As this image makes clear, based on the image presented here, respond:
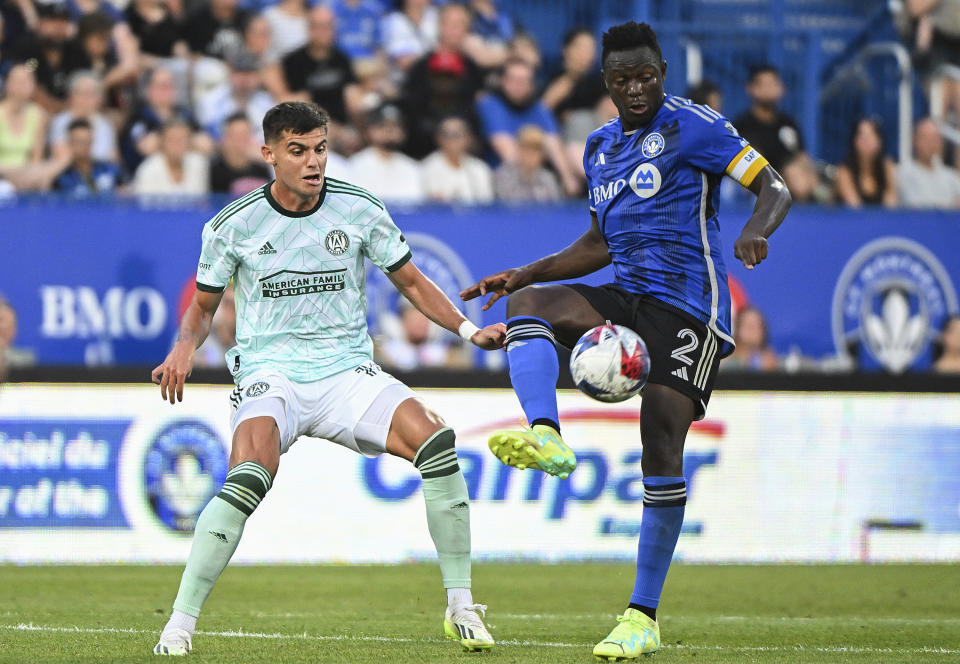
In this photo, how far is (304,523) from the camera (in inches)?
437

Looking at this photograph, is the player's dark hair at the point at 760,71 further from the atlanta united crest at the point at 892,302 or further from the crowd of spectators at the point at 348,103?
the atlanta united crest at the point at 892,302

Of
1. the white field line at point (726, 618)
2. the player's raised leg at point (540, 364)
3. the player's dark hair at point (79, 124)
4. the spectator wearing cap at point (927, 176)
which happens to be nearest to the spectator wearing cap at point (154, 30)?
Answer: the player's dark hair at point (79, 124)

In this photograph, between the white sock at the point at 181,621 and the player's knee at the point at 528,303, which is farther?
the player's knee at the point at 528,303

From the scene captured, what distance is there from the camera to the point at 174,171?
44.1 ft

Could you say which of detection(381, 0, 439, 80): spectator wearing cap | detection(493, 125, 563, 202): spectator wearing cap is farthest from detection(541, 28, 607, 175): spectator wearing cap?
detection(381, 0, 439, 80): spectator wearing cap

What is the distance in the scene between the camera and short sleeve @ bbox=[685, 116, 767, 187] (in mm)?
5980

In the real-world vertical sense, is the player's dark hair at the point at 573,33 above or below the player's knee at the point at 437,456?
above

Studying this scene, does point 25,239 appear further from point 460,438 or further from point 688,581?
point 688,581

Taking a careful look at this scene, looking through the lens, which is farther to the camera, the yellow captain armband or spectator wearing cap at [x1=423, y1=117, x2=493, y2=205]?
spectator wearing cap at [x1=423, y1=117, x2=493, y2=205]

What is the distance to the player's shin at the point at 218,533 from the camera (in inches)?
225

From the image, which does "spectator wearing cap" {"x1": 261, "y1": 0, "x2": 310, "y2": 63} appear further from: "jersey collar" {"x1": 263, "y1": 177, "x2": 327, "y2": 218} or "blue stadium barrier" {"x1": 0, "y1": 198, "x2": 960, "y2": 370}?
"jersey collar" {"x1": 263, "y1": 177, "x2": 327, "y2": 218}

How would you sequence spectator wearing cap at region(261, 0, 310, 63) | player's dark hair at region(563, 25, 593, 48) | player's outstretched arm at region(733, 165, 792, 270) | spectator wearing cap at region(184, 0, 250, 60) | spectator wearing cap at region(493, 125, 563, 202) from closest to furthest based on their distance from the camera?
1. player's outstretched arm at region(733, 165, 792, 270)
2. spectator wearing cap at region(493, 125, 563, 202)
3. spectator wearing cap at region(184, 0, 250, 60)
4. spectator wearing cap at region(261, 0, 310, 63)
5. player's dark hair at region(563, 25, 593, 48)

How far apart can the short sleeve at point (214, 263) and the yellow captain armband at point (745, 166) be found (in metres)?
2.19

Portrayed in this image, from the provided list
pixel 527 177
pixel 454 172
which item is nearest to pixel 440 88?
pixel 454 172
